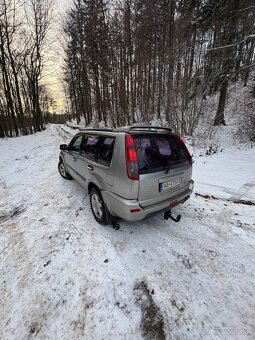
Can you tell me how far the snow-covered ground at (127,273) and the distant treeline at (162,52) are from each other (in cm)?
694

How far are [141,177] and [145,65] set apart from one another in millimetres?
13464

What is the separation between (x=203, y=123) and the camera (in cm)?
1065

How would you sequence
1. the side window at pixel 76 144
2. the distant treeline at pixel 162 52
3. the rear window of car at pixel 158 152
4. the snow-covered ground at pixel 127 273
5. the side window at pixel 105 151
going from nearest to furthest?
the snow-covered ground at pixel 127 273 → the rear window of car at pixel 158 152 → the side window at pixel 105 151 → the side window at pixel 76 144 → the distant treeline at pixel 162 52

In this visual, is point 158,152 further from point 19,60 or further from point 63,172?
point 19,60

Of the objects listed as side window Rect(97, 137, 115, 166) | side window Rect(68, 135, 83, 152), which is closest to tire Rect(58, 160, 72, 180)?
side window Rect(68, 135, 83, 152)

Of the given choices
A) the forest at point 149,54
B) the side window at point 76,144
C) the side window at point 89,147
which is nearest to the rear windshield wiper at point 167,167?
the side window at point 89,147

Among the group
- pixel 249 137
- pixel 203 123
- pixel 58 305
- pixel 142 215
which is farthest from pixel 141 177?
pixel 203 123

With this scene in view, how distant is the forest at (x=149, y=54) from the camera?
8289 millimetres

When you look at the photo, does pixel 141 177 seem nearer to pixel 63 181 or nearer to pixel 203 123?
pixel 63 181

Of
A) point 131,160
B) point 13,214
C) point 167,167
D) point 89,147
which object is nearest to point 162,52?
point 89,147

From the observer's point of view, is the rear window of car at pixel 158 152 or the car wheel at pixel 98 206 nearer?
the rear window of car at pixel 158 152

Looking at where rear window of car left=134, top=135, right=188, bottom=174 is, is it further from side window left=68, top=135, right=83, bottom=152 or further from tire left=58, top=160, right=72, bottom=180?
tire left=58, top=160, right=72, bottom=180

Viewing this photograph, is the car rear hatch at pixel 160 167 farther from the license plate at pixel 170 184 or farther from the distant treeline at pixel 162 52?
the distant treeline at pixel 162 52

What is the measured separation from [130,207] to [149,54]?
14.0 meters
